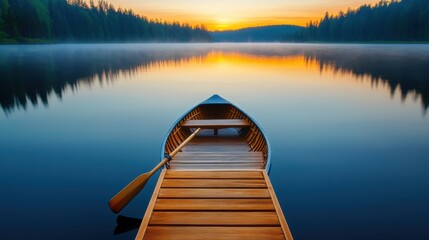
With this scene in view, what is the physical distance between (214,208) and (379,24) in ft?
421

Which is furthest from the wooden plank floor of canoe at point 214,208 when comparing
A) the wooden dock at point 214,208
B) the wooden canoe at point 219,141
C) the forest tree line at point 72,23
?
the forest tree line at point 72,23

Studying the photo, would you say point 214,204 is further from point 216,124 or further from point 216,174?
point 216,124

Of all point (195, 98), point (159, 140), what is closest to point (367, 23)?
point (195, 98)

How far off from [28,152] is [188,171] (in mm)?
7045

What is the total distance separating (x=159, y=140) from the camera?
10891 millimetres

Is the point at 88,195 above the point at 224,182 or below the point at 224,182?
below

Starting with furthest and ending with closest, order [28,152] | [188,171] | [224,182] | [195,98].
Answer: [195,98], [28,152], [188,171], [224,182]

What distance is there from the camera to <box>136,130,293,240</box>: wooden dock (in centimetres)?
362

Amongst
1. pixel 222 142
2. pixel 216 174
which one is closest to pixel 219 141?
pixel 222 142

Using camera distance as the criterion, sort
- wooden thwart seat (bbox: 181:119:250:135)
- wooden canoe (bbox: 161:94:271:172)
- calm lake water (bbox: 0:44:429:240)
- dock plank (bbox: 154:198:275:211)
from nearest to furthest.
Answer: dock plank (bbox: 154:198:275:211) → calm lake water (bbox: 0:44:429:240) → wooden canoe (bbox: 161:94:271:172) → wooden thwart seat (bbox: 181:119:250:135)

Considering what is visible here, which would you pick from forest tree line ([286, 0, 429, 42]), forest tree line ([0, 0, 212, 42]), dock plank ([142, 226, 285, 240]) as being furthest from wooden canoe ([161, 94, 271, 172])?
forest tree line ([286, 0, 429, 42])

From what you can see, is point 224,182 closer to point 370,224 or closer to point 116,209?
point 116,209

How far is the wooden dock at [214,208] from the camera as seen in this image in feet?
11.9

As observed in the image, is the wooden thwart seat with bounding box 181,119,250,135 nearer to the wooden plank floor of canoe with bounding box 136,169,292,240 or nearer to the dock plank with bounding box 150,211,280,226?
the wooden plank floor of canoe with bounding box 136,169,292,240
